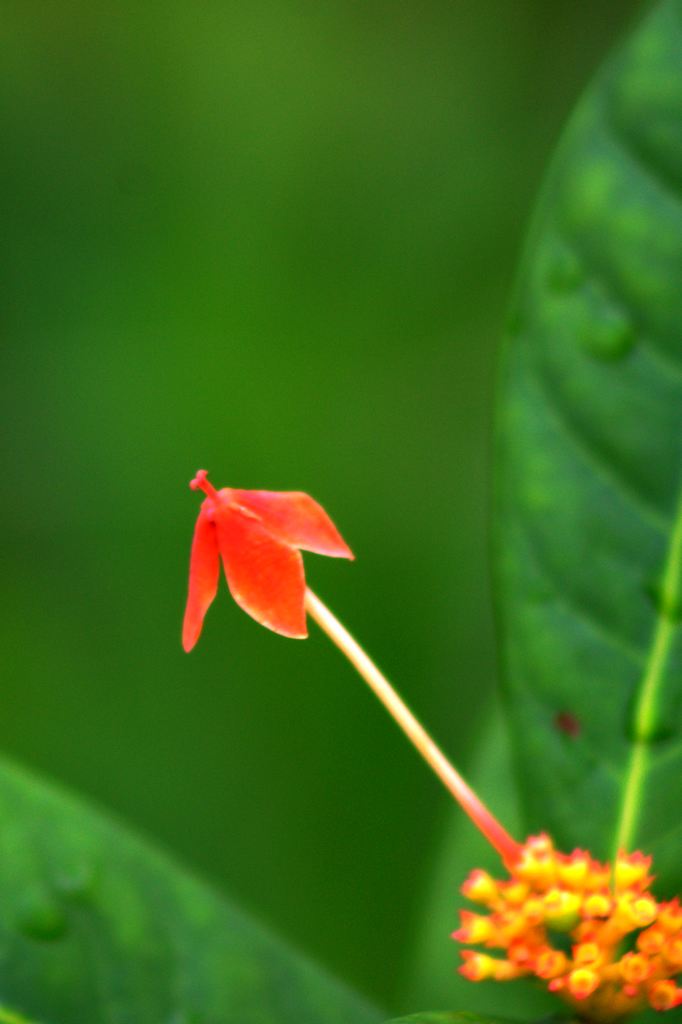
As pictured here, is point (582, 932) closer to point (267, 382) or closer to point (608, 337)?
point (608, 337)

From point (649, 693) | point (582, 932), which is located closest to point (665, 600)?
point (649, 693)

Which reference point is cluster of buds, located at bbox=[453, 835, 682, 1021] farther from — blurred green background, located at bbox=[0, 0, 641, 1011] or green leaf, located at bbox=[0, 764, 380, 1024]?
blurred green background, located at bbox=[0, 0, 641, 1011]

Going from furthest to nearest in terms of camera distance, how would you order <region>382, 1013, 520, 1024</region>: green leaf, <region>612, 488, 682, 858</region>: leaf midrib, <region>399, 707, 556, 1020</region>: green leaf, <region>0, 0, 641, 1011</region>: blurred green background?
1. <region>0, 0, 641, 1011</region>: blurred green background
2. <region>399, 707, 556, 1020</region>: green leaf
3. <region>612, 488, 682, 858</region>: leaf midrib
4. <region>382, 1013, 520, 1024</region>: green leaf

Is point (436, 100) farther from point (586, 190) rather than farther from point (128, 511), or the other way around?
point (586, 190)

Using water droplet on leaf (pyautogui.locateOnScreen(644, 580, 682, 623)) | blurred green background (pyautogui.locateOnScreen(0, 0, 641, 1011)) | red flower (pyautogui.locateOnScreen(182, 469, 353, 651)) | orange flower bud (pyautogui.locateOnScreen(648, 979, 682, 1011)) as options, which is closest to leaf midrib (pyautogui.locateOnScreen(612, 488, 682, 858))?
water droplet on leaf (pyautogui.locateOnScreen(644, 580, 682, 623))

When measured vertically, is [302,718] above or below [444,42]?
below

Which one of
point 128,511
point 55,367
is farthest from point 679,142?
point 55,367

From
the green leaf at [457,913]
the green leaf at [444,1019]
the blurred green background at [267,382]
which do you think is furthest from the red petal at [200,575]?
the blurred green background at [267,382]
